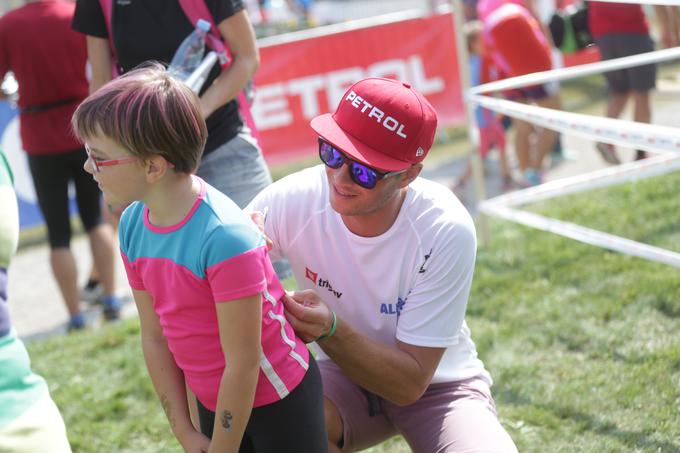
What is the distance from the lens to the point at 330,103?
28.2 ft

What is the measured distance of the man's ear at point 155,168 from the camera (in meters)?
1.95

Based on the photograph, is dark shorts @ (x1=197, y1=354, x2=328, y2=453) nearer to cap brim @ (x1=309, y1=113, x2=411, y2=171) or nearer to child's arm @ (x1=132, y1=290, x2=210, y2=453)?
child's arm @ (x1=132, y1=290, x2=210, y2=453)

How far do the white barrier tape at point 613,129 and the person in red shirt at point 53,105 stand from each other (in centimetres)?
244

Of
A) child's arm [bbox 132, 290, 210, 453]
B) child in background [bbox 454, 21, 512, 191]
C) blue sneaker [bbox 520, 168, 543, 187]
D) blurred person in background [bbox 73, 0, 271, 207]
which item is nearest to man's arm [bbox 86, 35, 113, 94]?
blurred person in background [bbox 73, 0, 271, 207]

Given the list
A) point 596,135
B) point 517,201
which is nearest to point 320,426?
point 596,135

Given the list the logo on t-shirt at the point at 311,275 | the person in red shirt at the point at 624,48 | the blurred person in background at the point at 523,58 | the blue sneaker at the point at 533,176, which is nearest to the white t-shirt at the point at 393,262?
the logo on t-shirt at the point at 311,275

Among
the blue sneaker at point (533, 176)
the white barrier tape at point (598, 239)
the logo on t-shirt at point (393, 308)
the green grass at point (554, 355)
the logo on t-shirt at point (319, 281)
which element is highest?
the logo on t-shirt at point (319, 281)

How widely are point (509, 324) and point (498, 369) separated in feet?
1.49

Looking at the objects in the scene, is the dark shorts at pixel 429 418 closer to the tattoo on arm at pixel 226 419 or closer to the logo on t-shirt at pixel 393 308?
the logo on t-shirt at pixel 393 308

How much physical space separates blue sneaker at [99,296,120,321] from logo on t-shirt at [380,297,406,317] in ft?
9.94

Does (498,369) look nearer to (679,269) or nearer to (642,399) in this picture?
(642,399)

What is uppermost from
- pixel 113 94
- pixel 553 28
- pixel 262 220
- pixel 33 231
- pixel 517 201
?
pixel 113 94

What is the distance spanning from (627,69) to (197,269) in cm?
400

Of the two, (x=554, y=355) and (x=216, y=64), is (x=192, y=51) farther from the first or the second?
(x=554, y=355)
